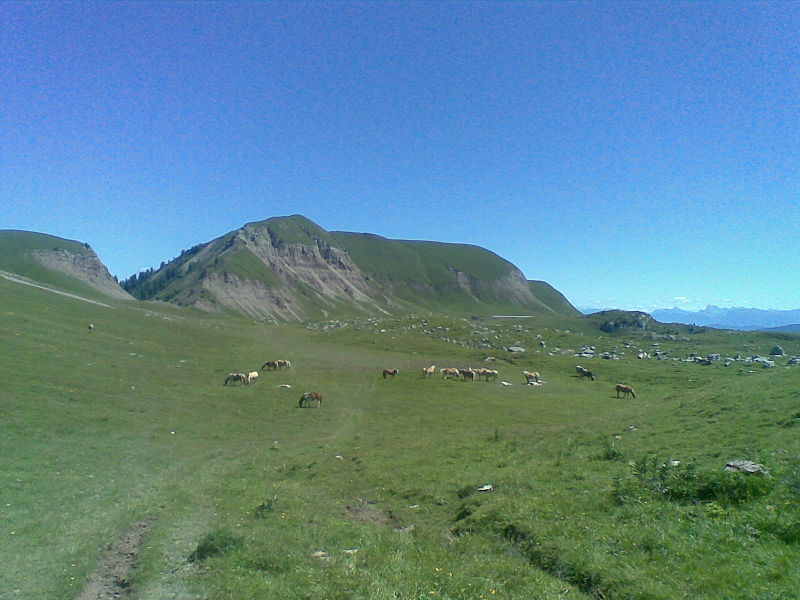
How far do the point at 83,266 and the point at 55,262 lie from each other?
28.9 feet

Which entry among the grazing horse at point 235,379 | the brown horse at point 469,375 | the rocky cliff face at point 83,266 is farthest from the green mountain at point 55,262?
the brown horse at point 469,375

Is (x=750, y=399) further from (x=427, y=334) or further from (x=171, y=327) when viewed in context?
(x=427, y=334)

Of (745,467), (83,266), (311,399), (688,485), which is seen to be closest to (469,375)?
(311,399)

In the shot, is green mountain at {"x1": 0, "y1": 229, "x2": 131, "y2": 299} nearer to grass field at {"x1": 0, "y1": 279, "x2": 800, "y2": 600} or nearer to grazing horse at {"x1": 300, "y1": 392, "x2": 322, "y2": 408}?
grazing horse at {"x1": 300, "y1": 392, "x2": 322, "y2": 408}

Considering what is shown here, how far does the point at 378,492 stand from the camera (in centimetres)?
1797

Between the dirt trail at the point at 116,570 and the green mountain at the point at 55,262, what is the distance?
12980 cm

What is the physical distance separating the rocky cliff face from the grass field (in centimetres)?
12160

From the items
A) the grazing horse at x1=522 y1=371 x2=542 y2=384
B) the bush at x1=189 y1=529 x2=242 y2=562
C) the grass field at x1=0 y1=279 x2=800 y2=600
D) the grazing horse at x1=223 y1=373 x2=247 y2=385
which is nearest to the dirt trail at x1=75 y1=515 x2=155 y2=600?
the grass field at x1=0 y1=279 x2=800 y2=600

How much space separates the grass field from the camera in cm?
974

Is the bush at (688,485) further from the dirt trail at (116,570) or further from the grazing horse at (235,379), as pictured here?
the grazing horse at (235,379)

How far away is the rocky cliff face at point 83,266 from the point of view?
14050 cm

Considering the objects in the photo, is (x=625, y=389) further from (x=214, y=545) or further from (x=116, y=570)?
(x=116, y=570)

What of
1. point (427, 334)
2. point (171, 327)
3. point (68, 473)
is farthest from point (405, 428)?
point (427, 334)

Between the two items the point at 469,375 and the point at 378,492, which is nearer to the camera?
the point at 378,492
